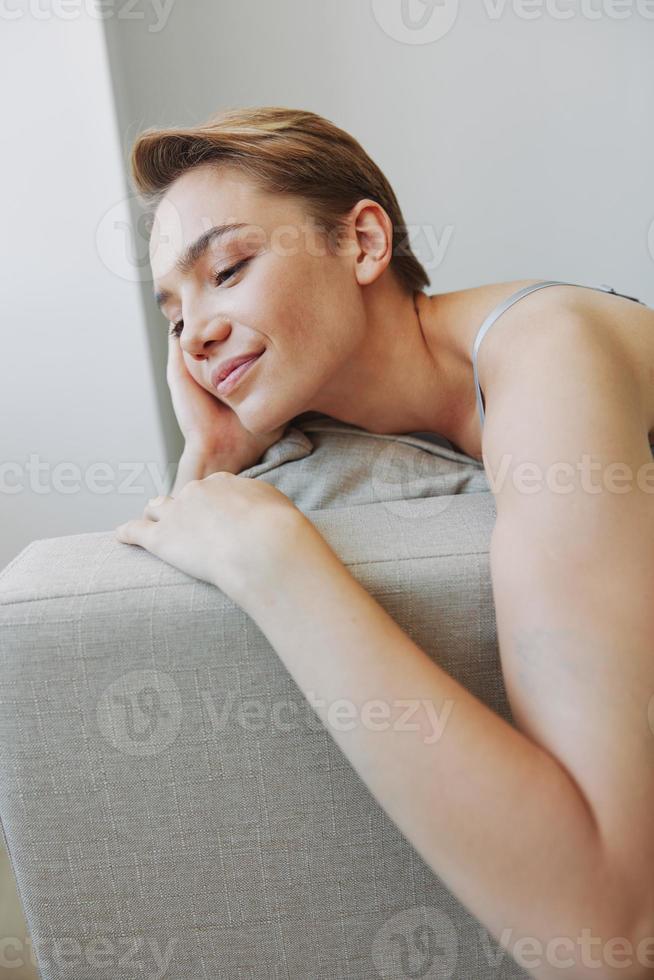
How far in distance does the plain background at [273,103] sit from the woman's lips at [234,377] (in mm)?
1028

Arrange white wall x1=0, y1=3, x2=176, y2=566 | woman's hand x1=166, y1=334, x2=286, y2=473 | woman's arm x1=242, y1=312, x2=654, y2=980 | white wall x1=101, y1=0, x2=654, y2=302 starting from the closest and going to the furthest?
woman's arm x1=242, y1=312, x2=654, y2=980 → woman's hand x1=166, y1=334, x2=286, y2=473 → white wall x1=0, y1=3, x2=176, y2=566 → white wall x1=101, y1=0, x2=654, y2=302

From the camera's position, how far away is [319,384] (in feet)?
3.64

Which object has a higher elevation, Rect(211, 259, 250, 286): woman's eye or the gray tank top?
→ Rect(211, 259, 250, 286): woman's eye

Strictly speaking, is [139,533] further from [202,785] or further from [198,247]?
[198,247]

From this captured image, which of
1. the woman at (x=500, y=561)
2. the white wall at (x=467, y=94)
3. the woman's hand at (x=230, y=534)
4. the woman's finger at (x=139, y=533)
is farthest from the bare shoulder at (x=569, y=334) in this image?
the white wall at (x=467, y=94)

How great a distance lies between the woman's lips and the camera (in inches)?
42.0

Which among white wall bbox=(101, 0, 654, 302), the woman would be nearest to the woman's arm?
the woman

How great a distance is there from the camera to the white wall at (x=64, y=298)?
1.94m

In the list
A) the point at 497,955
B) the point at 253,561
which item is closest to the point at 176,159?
the point at 253,561

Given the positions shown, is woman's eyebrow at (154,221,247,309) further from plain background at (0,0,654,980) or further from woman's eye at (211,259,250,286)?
plain background at (0,0,654,980)

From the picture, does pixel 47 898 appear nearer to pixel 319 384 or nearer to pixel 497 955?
pixel 497 955

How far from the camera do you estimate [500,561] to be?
72cm

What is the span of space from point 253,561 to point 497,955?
0.46 m

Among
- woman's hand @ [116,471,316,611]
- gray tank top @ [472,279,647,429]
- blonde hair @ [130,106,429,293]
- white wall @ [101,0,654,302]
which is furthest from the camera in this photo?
white wall @ [101,0,654,302]
